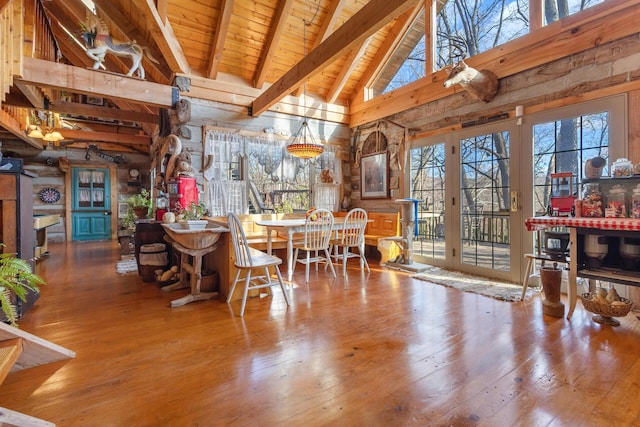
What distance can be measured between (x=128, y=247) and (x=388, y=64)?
6103 millimetres

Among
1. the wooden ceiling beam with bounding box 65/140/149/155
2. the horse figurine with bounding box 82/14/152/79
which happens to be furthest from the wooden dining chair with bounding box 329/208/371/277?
the wooden ceiling beam with bounding box 65/140/149/155

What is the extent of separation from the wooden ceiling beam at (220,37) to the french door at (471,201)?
11.0ft

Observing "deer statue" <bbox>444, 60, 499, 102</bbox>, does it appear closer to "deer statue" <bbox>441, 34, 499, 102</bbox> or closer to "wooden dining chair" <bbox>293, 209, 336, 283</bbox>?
"deer statue" <bbox>441, 34, 499, 102</bbox>

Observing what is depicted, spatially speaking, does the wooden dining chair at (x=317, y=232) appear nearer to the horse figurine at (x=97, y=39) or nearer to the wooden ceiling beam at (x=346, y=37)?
the wooden ceiling beam at (x=346, y=37)

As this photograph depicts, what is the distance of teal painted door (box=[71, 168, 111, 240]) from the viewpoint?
8.77 meters

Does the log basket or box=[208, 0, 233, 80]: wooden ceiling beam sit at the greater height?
box=[208, 0, 233, 80]: wooden ceiling beam

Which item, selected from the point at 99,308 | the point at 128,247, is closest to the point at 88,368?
the point at 99,308

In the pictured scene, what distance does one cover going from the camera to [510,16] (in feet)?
12.8

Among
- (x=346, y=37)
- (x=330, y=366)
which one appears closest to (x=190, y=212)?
(x=346, y=37)

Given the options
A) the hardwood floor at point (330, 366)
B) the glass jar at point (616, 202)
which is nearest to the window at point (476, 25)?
the glass jar at point (616, 202)

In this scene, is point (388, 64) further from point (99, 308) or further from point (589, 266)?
point (99, 308)

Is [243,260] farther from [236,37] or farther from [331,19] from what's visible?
[331,19]

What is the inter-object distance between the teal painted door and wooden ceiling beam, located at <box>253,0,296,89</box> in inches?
259

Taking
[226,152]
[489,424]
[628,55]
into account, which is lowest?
[489,424]
